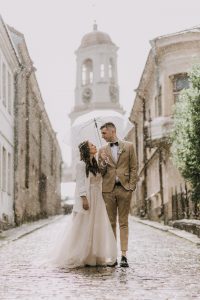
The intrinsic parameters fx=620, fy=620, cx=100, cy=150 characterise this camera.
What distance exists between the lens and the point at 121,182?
8555 mm

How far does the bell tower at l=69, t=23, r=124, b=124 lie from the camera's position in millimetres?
68062

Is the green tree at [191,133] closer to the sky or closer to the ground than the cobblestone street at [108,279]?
closer to the sky

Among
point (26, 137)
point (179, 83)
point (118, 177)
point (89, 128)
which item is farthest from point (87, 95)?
point (118, 177)

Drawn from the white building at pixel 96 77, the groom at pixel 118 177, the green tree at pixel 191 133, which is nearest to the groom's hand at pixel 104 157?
the groom at pixel 118 177

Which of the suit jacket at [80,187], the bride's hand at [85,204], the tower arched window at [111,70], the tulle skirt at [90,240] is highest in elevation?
the tower arched window at [111,70]

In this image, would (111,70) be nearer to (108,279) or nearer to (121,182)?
(121,182)

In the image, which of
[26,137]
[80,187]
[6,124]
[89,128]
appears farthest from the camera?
[26,137]

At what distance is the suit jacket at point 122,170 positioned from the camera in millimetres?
8570

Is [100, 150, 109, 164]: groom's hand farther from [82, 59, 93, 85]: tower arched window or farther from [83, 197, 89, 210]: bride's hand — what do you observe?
[82, 59, 93, 85]: tower arched window

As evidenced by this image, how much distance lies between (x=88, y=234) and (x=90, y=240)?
9 cm

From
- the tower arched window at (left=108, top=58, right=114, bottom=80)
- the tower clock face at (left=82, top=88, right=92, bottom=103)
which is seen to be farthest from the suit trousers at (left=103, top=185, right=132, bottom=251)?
the tower arched window at (left=108, top=58, right=114, bottom=80)

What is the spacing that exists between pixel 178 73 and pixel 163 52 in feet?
4.14

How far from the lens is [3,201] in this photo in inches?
879

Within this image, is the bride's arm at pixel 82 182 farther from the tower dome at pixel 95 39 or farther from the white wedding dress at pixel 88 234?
the tower dome at pixel 95 39
